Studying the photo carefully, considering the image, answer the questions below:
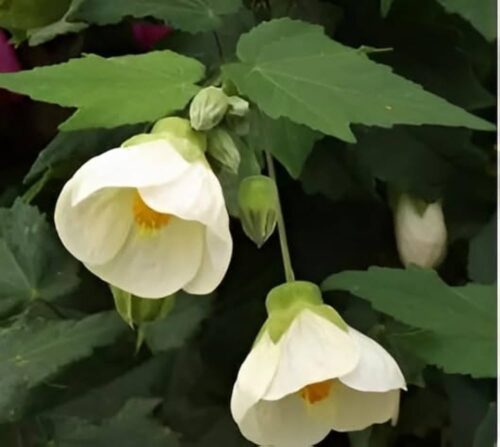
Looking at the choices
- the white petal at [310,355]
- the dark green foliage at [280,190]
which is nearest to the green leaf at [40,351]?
the dark green foliage at [280,190]

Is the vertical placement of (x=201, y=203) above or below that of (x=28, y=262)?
above

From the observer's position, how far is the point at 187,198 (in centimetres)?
44

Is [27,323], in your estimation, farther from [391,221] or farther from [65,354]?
[391,221]

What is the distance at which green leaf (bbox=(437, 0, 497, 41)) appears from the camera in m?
0.54

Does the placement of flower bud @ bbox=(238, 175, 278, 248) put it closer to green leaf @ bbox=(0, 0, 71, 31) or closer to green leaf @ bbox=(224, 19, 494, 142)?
green leaf @ bbox=(224, 19, 494, 142)

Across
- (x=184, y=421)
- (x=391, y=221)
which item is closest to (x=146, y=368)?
(x=184, y=421)

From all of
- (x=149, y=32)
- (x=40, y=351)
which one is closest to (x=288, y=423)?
(x=40, y=351)

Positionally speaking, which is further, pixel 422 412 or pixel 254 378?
pixel 422 412

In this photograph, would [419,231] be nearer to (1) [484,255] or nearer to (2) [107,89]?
(1) [484,255]

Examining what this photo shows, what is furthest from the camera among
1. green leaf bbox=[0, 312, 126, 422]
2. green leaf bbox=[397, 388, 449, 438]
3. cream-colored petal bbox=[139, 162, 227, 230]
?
green leaf bbox=[397, 388, 449, 438]

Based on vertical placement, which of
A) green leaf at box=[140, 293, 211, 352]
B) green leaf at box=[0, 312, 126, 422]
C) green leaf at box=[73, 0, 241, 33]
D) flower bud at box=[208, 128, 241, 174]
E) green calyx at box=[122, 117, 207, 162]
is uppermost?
green calyx at box=[122, 117, 207, 162]

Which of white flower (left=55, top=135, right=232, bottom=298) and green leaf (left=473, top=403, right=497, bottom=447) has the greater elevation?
white flower (left=55, top=135, right=232, bottom=298)

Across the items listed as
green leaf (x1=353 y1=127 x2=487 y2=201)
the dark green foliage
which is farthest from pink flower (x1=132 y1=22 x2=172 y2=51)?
green leaf (x1=353 y1=127 x2=487 y2=201)

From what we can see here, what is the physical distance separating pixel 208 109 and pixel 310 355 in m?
0.10
